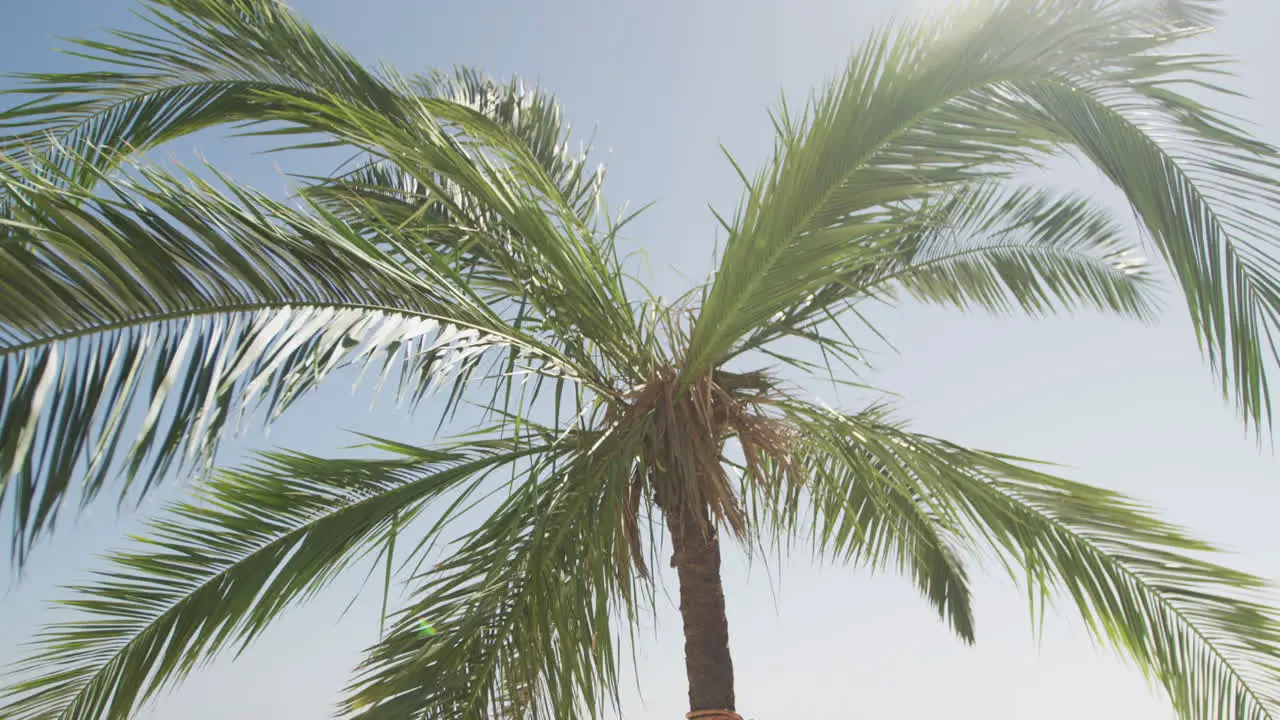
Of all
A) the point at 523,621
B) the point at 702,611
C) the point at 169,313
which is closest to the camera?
the point at 169,313

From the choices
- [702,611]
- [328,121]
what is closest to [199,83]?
[328,121]

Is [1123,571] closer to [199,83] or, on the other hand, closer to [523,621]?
[523,621]

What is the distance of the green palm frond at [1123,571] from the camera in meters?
3.07

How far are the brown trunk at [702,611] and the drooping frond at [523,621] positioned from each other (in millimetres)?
553

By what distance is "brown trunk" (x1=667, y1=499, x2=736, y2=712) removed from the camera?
12.1ft

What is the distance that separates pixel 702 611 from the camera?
3.78m

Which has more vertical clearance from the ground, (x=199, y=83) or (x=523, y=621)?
(x=199, y=83)

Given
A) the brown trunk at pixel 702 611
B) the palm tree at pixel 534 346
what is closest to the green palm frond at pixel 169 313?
the palm tree at pixel 534 346

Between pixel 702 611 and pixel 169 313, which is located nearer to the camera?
pixel 169 313

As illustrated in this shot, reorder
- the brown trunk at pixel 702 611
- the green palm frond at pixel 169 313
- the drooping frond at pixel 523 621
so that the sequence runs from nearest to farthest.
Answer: the green palm frond at pixel 169 313 < the drooping frond at pixel 523 621 < the brown trunk at pixel 702 611

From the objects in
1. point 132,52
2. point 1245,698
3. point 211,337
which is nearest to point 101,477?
point 211,337

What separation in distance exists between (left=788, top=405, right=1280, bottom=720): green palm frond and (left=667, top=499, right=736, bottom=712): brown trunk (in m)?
0.67

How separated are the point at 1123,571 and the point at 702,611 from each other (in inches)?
59.9

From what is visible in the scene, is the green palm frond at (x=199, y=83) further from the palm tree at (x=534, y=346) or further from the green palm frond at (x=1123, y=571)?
the green palm frond at (x=1123, y=571)
